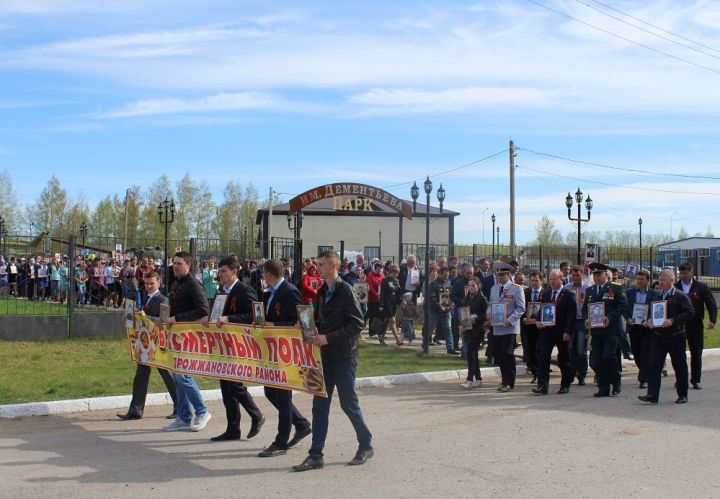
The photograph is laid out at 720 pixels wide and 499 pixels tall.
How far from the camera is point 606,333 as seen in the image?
12570 millimetres

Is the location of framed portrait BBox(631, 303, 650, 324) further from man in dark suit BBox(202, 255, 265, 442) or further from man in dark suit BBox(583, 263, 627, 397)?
man in dark suit BBox(202, 255, 265, 442)

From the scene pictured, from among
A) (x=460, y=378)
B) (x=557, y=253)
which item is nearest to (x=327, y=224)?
(x=557, y=253)

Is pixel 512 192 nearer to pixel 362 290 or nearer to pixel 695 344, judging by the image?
pixel 362 290

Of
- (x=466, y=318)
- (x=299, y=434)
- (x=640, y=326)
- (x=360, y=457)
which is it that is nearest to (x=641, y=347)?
(x=640, y=326)

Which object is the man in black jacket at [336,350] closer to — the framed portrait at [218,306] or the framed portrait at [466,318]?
the framed portrait at [218,306]

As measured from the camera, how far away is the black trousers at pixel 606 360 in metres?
12.4

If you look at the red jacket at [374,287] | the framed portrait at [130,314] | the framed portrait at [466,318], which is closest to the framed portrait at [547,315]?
the framed portrait at [466,318]

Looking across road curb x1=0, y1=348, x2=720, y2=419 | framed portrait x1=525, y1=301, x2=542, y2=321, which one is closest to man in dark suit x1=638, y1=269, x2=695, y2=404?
framed portrait x1=525, y1=301, x2=542, y2=321

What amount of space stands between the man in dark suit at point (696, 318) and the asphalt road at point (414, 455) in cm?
190

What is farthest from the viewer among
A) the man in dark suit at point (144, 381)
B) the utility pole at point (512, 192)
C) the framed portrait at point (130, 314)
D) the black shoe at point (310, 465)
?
the utility pole at point (512, 192)

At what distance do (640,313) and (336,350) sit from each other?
703cm

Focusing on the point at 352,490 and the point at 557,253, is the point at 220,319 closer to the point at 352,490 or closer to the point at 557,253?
the point at 352,490

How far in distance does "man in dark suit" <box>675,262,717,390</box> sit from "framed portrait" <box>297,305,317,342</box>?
779 centimetres

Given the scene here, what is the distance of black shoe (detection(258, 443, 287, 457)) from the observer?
8.24 meters
